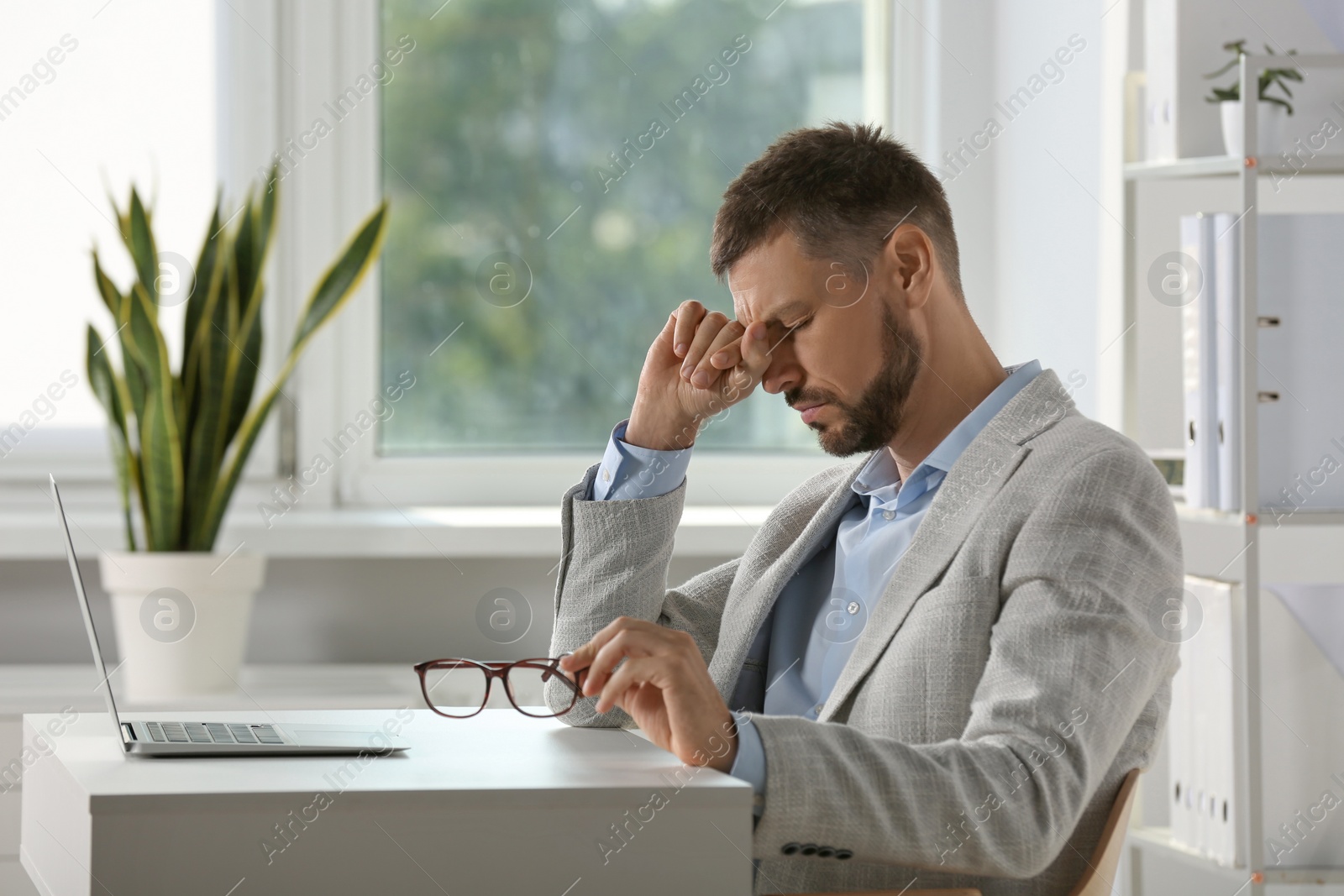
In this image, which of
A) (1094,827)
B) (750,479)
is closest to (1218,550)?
(1094,827)

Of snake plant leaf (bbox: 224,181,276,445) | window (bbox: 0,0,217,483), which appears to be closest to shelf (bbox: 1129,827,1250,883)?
snake plant leaf (bbox: 224,181,276,445)

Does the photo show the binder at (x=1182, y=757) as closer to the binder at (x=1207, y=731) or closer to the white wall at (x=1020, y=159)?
the binder at (x=1207, y=731)

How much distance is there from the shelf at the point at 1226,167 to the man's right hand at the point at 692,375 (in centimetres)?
73

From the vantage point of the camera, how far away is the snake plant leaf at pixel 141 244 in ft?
7.16

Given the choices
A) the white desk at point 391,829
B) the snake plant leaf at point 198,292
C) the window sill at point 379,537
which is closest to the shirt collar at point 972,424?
the white desk at point 391,829

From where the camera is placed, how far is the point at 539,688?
210 cm

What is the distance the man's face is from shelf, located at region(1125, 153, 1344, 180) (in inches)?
24.7

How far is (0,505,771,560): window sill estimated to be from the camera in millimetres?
2295

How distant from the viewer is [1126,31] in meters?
1.93

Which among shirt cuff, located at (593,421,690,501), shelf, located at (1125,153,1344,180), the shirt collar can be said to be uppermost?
shelf, located at (1125,153,1344,180)

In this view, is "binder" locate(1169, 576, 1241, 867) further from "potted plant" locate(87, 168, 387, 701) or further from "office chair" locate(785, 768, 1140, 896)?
"potted plant" locate(87, 168, 387, 701)

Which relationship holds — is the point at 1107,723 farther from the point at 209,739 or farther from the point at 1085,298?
the point at 1085,298

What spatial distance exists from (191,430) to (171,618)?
1.00ft

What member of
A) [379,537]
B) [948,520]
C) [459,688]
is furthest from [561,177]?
[948,520]
